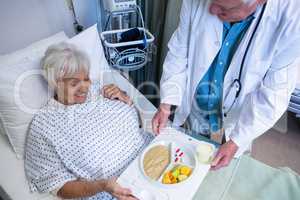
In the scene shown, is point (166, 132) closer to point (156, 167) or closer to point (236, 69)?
point (156, 167)

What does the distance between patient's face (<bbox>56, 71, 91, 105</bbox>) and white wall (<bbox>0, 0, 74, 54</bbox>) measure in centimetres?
52

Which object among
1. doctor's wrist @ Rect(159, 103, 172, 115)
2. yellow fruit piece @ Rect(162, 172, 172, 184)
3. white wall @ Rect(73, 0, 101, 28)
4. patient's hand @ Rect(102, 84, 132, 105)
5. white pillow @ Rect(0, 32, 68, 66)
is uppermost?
white wall @ Rect(73, 0, 101, 28)

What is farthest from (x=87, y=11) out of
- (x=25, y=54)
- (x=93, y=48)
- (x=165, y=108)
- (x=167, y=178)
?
(x=167, y=178)

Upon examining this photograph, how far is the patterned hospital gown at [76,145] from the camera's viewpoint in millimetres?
1211

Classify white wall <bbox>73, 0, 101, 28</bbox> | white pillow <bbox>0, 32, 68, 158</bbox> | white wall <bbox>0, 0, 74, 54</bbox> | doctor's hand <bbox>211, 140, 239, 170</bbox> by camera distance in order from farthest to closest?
white wall <bbox>73, 0, 101, 28</bbox>, white wall <bbox>0, 0, 74, 54</bbox>, white pillow <bbox>0, 32, 68, 158</bbox>, doctor's hand <bbox>211, 140, 239, 170</bbox>

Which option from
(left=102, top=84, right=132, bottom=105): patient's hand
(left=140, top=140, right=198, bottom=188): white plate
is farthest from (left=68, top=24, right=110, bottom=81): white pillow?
(left=140, top=140, right=198, bottom=188): white plate

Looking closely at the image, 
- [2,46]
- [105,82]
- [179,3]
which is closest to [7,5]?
[2,46]

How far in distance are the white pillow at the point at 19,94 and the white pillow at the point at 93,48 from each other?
0.28m

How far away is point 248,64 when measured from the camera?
1.25 m

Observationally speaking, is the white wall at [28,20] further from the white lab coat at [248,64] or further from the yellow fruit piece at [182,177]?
the yellow fruit piece at [182,177]

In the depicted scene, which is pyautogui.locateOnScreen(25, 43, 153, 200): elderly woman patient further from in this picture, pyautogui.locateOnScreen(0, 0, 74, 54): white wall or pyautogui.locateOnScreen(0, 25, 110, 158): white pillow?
pyautogui.locateOnScreen(0, 0, 74, 54): white wall

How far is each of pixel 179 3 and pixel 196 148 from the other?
1.05 metres

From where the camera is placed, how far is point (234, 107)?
1411 mm

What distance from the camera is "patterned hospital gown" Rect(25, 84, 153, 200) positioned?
1211mm
